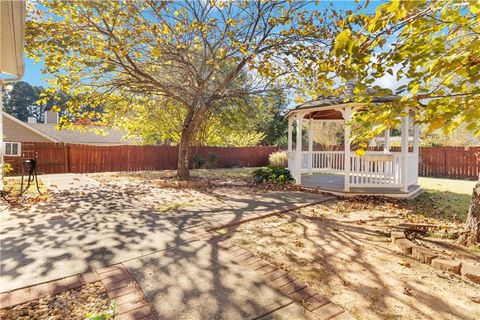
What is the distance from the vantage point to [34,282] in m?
2.82

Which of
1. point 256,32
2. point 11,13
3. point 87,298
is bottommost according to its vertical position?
point 87,298

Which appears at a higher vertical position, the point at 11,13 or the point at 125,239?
the point at 11,13

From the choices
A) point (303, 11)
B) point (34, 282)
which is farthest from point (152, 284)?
point (303, 11)

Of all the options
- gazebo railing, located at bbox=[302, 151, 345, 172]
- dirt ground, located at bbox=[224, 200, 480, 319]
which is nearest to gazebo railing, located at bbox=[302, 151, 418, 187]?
dirt ground, located at bbox=[224, 200, 480, 319]

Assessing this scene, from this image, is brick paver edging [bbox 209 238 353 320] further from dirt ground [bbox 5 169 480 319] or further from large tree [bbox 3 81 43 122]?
large tree [bbox 3 81 43 122]

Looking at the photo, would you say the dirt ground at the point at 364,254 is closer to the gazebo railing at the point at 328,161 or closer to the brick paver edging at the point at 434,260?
the brick paver edging at the point at 434,260

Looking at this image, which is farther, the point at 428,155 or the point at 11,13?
the point at 428,155

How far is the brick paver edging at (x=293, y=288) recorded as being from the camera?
234 cm

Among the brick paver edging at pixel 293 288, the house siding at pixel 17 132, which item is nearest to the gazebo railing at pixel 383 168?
the brick paver edging at pixel 293 288

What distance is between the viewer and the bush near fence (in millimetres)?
13664

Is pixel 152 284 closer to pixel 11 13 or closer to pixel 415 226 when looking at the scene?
pixel 11 13

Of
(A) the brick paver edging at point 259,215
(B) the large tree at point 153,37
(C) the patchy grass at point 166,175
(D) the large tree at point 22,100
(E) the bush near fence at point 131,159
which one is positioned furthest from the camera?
(D) the large tree at point 22,100

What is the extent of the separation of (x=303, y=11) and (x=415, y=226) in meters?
6.01

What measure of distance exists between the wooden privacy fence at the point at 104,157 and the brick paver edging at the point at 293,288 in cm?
1217
